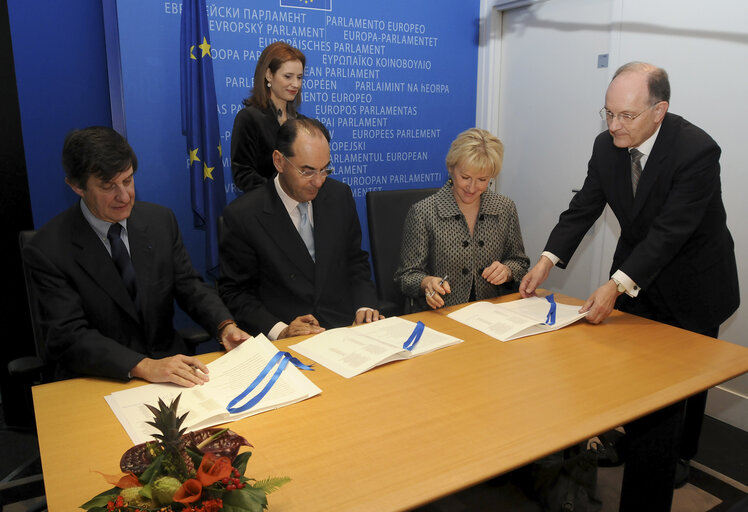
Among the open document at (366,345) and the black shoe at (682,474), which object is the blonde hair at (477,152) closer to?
the open document at (366,345)

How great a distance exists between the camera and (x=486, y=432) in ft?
4.03

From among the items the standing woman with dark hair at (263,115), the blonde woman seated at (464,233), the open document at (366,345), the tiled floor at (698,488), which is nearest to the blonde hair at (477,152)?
the blonde woman seated at (464,233)

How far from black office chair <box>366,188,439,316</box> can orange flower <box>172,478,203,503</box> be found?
1.81 m

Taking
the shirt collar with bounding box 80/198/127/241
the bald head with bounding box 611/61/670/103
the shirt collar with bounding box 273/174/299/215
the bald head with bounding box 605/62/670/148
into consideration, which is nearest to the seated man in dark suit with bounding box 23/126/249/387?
the shirt collar with bounding box 80/198/127/241

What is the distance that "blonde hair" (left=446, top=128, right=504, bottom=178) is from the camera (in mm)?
2289

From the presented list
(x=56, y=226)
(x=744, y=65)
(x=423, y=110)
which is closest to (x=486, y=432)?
(x=56, y=226)

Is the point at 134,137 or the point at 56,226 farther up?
the point at 134,137

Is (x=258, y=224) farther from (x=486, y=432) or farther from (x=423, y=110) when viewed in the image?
(x=423, y=110)

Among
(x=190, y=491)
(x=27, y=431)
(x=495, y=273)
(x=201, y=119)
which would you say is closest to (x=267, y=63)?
(x=201, y=119)

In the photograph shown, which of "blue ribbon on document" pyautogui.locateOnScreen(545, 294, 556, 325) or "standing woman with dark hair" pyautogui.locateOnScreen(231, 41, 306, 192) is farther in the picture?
"standing woman with dark hair" pyautogui.locateOnScreen(231, 41, 306, 192)

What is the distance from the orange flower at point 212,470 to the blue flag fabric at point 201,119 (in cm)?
227

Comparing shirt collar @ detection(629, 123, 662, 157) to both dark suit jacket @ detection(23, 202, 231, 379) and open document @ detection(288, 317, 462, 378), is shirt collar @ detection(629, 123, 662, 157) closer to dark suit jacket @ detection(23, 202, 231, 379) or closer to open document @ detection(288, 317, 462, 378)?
open document @ detection(288, 317, 462, 378)

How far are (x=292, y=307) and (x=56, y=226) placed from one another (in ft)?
2.88

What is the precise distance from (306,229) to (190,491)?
1582mm
